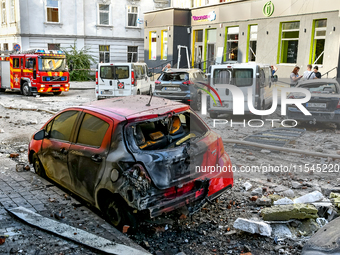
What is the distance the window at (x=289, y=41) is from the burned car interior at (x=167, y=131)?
57.0ft

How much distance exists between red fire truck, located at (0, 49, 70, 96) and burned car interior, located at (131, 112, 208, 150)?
55.4 feet

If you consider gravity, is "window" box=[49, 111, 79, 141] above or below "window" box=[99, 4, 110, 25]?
below

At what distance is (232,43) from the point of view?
2550 cm

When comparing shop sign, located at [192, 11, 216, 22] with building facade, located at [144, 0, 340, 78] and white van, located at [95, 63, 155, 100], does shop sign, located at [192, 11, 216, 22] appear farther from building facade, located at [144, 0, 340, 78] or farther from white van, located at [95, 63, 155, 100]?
white van, located at [95, 63, 155, 100]

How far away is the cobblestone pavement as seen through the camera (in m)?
4.05

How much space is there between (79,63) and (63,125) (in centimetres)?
2859

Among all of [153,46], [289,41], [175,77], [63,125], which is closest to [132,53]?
[153,46]

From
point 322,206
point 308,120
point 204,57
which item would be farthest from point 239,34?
point 322,206

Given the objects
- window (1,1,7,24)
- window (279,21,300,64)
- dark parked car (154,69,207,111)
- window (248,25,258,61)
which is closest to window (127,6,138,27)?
window (1,1,7,24)

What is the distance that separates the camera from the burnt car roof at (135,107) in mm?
4711

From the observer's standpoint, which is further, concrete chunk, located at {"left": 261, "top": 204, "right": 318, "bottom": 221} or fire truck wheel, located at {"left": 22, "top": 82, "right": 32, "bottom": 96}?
fire truck wheel, located at {"left": 22, "top": 82, "right": 32, "bottom": 96}

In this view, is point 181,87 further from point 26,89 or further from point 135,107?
point 26,89

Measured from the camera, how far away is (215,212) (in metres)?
5.18

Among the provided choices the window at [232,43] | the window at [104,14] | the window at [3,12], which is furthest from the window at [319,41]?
the window at [3,12]
